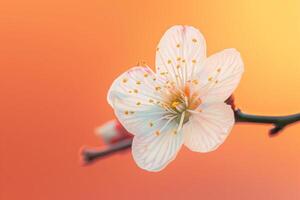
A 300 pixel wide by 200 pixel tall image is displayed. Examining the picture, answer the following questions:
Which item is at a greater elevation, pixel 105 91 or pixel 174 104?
pixel 174 104

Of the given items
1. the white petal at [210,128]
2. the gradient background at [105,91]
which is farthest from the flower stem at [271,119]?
the gradient background at [105,91]

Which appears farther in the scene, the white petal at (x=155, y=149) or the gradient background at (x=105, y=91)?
the gradient background at (x=105, y=91)

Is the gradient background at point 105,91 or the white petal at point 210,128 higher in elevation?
the white petal at point 210,128

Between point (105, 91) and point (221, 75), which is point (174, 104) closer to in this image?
point (221, 75)

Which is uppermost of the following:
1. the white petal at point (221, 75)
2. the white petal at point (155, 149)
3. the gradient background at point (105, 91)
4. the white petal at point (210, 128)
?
the white petal at point (221, 75)

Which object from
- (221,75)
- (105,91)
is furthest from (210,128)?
(105,91)

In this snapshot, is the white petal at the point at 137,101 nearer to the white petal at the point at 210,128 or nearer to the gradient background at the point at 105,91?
the white petal at the point at 210,128

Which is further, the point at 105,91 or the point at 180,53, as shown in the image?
the point at 105,91

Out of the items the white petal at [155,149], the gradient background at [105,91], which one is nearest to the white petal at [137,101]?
the white petal at [155,149]
